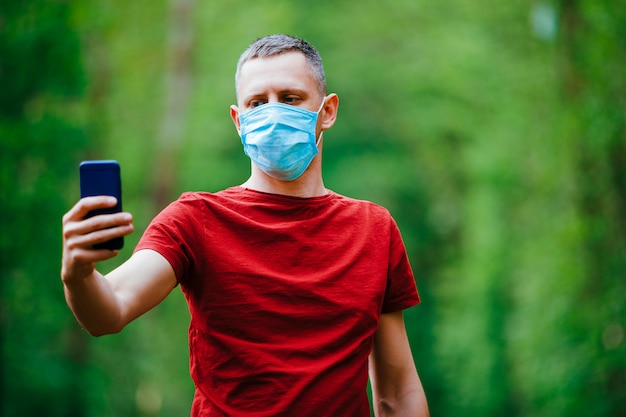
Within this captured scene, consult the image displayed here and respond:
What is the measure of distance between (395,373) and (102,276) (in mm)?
1300

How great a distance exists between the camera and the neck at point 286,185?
2908mm

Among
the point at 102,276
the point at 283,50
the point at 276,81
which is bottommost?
the point at 102,276

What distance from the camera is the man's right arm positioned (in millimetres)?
1984

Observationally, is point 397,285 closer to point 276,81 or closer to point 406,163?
point 276,81

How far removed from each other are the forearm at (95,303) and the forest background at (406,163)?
24.4ft

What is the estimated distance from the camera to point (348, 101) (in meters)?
24.0

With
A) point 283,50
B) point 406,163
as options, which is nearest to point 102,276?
point 283,50

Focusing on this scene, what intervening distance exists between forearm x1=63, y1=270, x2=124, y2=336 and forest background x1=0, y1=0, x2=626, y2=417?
7452mm

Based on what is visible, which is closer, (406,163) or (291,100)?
(291,100)

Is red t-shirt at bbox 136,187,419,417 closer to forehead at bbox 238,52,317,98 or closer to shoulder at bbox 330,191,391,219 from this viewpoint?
shoulder at bbox 330,191,391,219

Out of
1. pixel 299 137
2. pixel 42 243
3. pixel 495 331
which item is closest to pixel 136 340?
pixel 42 243

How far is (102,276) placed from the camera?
7.09ft

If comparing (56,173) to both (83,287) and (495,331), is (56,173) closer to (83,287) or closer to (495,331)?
(83,287)

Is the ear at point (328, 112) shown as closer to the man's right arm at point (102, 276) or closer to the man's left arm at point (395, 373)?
the man's left arm at point (395, 373)
